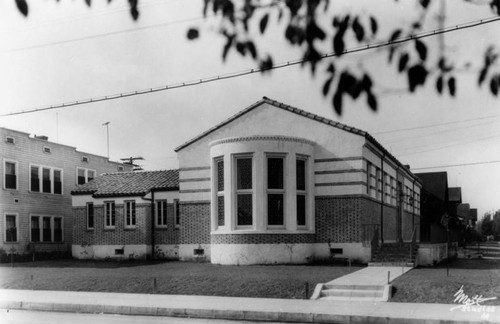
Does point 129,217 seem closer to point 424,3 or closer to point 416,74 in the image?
point 424,3

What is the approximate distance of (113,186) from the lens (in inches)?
1247

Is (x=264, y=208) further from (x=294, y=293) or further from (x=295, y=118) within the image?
(x=294, y=293)

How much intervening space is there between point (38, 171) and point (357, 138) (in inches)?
841

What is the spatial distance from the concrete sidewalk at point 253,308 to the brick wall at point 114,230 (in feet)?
40.9

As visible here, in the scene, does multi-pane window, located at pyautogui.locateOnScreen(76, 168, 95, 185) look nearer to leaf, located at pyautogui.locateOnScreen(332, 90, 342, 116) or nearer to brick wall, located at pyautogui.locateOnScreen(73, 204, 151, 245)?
brick wall, located at pyautogui.locateOnScreen(73, 204, 151, 245)

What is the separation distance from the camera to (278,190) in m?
23.6

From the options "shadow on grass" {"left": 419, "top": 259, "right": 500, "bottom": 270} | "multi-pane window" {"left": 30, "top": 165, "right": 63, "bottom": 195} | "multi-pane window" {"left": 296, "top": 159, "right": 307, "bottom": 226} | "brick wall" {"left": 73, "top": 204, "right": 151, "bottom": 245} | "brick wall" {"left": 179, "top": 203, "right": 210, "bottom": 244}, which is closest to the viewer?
"shadow on grass" {"left": 419, "top": 259, "right": 500, "bottom": 270}

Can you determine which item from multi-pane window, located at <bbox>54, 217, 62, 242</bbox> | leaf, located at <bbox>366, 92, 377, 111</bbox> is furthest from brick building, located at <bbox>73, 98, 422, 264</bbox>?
leaf, located at <bbox>366, 92, 377, 111</bbox>

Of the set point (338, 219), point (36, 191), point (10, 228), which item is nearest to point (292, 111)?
point (338, 219)

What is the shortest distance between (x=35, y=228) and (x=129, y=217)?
29.1 ft

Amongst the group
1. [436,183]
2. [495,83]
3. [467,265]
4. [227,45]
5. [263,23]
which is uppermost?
[263,23]

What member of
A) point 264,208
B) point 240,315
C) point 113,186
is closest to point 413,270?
point 264,208

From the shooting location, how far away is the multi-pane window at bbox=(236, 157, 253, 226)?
23469mm

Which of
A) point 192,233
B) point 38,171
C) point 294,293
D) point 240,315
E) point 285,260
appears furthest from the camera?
point 38,171
